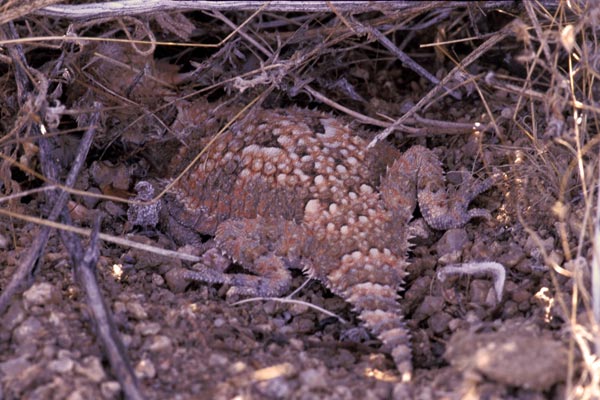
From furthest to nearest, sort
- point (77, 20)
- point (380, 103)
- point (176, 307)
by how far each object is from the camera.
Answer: point (380, 103)
point (77, 20)
point (176, 307)

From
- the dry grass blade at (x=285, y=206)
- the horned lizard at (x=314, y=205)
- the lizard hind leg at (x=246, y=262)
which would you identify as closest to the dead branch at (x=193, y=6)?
the dry grass blade at (x=285, y=206)

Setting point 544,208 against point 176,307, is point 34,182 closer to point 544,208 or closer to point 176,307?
point 176,307

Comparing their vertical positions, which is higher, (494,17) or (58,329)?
(494,17)

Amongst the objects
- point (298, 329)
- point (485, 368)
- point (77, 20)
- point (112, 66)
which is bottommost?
point (298, 329)

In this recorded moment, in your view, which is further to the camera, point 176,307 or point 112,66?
point 112,66

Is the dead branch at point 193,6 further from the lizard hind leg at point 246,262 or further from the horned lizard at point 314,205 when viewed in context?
the lizard hind leg at point 246,262

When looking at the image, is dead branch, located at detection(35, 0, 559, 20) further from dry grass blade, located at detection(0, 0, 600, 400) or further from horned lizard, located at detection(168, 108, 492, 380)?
horned lizard, located at detection(168, 108, 492, 380)

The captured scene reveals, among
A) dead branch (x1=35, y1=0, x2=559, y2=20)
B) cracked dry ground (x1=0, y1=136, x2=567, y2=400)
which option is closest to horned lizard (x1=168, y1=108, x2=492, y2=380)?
cracked dry ground (x1=0, y1=136, x2=567, y2=400)

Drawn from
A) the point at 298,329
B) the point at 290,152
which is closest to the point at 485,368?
the point at 298,329
